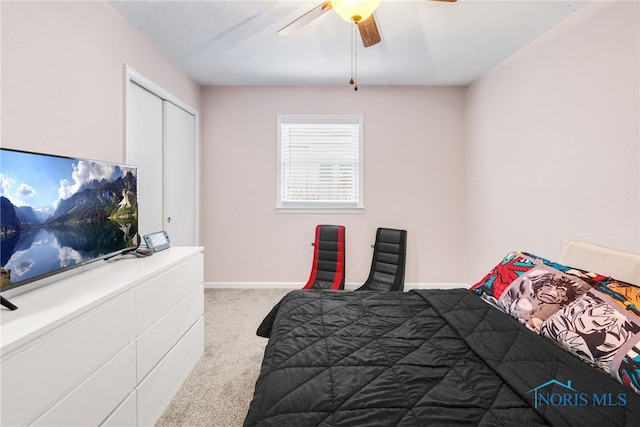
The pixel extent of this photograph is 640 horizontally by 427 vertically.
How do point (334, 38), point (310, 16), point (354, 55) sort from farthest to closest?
point (354, 55) < point (334, 38) < point (310, 16)

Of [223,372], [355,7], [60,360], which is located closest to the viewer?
[60,360]

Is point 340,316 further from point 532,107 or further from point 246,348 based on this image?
point 532,107

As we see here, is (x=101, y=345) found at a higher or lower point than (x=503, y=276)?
lower

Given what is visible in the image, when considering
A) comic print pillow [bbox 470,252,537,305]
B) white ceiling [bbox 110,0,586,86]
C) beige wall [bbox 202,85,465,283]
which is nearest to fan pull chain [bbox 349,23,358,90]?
white ceiling [bbox 110,0,586,86]

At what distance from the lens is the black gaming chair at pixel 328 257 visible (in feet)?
11.8

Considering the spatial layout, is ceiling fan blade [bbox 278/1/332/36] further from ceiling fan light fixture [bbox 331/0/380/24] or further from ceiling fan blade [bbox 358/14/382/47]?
ceiling fan blade [bbox 358/14/382/47]

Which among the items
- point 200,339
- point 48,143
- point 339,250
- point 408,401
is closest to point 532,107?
point 339,250

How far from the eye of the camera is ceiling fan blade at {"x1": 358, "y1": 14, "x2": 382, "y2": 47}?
1.89 m

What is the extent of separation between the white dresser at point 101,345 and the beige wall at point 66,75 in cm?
82

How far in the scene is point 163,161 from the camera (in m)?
3.00

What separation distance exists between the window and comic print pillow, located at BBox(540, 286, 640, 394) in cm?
260

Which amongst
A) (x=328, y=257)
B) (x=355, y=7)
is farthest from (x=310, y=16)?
(x=328, y=257)

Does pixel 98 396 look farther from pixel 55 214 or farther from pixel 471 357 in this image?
pixel 471 357

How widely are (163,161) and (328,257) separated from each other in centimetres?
211
